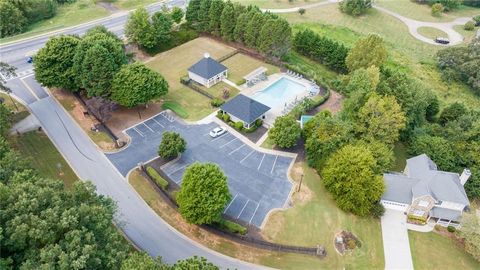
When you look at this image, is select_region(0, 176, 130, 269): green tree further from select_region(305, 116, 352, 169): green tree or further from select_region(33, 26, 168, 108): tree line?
select_region(305, 116, 352, 169): green tree

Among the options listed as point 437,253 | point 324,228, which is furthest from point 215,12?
point 437,253

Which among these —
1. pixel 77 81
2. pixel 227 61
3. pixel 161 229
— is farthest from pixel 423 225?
pixel 77 81

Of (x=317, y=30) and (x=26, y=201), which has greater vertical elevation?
(x=26, y=201)

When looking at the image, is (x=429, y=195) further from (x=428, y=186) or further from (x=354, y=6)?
(x=354, y=6)

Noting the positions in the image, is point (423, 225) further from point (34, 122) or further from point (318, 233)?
point (34, 122)

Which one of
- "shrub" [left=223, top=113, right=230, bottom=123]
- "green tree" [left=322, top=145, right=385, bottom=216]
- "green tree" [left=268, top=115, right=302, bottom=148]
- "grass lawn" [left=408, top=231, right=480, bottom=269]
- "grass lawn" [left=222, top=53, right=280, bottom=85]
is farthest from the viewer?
"grass lawn" [left=222, top=53, right=280, bottom=85]

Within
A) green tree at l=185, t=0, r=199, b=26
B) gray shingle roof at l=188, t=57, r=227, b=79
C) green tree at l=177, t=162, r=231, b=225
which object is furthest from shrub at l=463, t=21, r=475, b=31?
green tree at l=177, t=162, r=231, b=225

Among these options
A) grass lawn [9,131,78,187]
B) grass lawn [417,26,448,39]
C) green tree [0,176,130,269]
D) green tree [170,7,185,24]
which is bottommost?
grass lawn [9,131,78,187]
